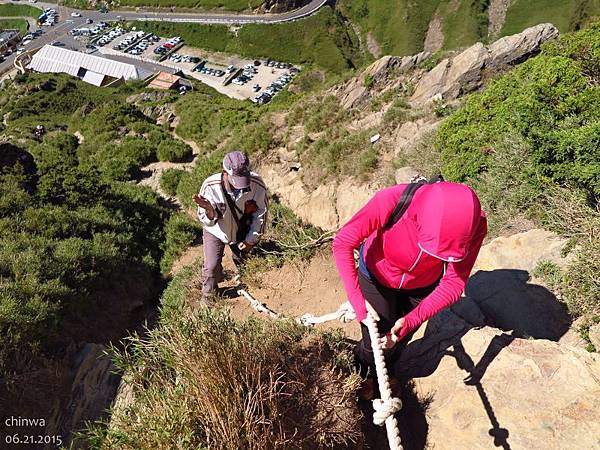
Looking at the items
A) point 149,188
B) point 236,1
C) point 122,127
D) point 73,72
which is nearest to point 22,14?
point 73,72

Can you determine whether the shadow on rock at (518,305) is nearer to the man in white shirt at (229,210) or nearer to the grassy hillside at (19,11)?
the man in white shirt at (229,210)

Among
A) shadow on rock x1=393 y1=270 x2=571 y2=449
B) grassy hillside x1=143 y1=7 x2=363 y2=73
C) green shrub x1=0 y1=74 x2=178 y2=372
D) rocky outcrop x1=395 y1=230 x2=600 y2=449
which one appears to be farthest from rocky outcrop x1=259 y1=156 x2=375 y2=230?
grassy hillside x1=143 y1=7 x2=363 y2=73

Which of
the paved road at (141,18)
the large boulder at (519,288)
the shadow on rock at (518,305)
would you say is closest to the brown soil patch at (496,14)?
the paved road at (141,18)

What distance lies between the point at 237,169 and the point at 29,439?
11.7 ft

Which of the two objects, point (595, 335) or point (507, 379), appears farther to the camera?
point (595, 335)

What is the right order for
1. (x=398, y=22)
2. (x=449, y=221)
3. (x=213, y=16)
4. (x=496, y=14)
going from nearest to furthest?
(x=449, y=221) < (x=496, y=14) < (x=398, y=22) < (x=213, y=16)

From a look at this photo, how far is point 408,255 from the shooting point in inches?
135

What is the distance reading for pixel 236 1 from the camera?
321 feet

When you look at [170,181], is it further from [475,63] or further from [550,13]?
[550,13]

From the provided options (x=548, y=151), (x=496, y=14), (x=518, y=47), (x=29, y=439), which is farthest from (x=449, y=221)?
(x=496, y=14)

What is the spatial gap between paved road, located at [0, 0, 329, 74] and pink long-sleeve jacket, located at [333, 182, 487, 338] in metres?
98.7

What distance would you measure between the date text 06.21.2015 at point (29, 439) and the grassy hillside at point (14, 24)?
124 meters

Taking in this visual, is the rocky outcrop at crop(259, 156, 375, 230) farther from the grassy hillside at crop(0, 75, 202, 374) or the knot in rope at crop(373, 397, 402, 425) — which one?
the knot in rope at crop(373, 397, 402, 425)

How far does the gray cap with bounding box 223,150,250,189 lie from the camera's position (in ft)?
17.4
